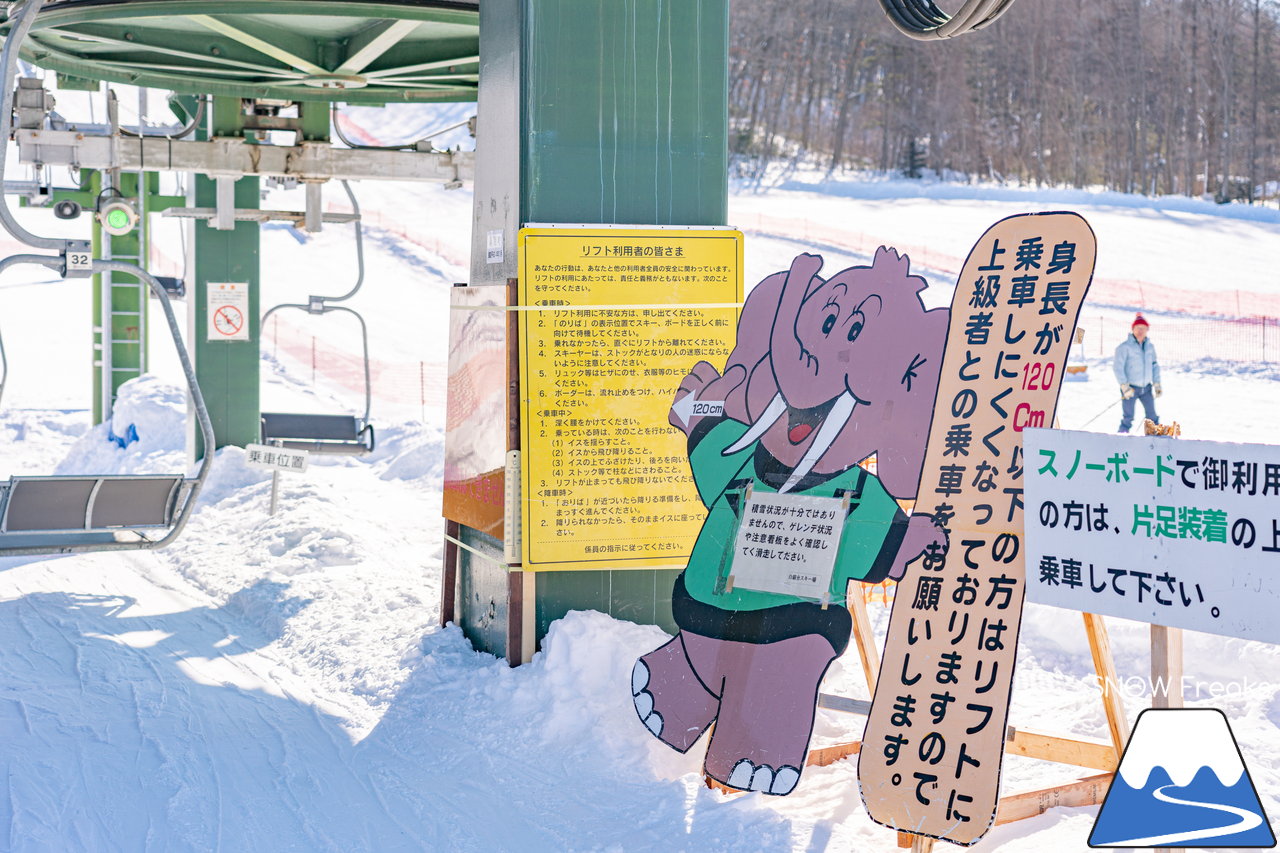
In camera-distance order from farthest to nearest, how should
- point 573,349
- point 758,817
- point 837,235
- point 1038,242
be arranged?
point 837,235
point 573,349
point 758,817
point 1038,242

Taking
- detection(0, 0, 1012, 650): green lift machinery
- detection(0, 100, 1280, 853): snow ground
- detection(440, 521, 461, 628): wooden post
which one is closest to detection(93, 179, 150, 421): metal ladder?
detection(0, 0, 1012, 650): green lift machinery

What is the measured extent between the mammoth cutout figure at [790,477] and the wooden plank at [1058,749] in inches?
26.8

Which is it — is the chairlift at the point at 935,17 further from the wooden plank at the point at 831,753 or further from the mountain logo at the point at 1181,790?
the mountain logo at the point at 1181,790

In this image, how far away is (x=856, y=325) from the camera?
4789mm

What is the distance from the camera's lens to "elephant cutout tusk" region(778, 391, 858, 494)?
188 inches

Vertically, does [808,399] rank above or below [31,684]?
above

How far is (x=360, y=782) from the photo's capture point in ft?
17.4

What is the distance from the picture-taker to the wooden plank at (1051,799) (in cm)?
434

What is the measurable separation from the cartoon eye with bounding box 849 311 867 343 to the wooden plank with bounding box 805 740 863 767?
168 centimetres

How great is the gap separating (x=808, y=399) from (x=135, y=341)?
48.3 ft

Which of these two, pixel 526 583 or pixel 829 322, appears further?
pixel 526 583

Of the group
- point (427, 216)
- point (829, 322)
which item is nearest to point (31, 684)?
point (829, 322)

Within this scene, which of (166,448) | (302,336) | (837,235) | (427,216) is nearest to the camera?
(166,448)

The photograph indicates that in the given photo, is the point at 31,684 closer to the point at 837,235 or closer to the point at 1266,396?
the point at 1266,396
